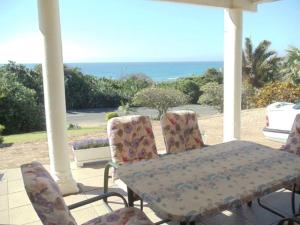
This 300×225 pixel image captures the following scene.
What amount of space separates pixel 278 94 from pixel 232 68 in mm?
6957

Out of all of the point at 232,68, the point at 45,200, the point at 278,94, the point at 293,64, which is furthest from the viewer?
the point at 293,64

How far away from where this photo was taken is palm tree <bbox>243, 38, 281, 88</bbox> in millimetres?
16031

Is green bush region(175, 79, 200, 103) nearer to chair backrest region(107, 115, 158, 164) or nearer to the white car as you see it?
the white car

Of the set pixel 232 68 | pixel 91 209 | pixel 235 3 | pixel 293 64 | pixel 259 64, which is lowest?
pixel 91 209

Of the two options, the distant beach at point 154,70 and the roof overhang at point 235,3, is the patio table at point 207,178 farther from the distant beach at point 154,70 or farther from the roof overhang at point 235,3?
the distant beach at point 154,70

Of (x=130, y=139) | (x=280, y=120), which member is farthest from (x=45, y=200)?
(x=280, y=120)

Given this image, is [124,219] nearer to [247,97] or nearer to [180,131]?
[180,131]

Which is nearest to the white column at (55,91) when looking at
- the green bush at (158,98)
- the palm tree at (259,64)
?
the green bush at (158,98)

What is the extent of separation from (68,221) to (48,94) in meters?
2.07

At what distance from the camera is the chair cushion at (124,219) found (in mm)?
2091

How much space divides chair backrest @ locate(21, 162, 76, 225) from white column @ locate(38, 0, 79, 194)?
1.87m

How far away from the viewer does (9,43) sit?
1516 inches

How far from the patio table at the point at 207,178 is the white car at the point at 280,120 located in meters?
3.08

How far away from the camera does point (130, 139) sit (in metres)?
3.12
